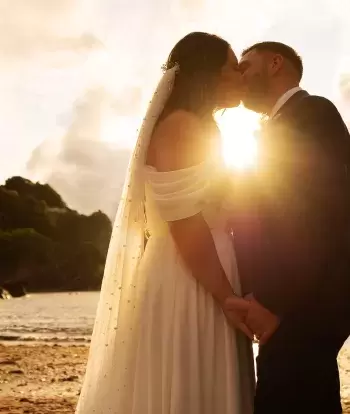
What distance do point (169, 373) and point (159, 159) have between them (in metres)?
1.04

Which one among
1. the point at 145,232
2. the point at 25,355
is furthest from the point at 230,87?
the point at 25,355

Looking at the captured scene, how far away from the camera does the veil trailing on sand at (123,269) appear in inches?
121

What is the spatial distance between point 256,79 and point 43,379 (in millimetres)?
7959

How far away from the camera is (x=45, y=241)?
87.2m

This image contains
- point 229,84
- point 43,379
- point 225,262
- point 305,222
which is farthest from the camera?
point 43,379

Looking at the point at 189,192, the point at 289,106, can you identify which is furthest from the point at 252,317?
the point at 289,106

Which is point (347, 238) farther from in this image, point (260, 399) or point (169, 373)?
point (169, 373)

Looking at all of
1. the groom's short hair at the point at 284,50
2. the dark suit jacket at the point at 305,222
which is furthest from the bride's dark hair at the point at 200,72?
the dark suit jacket at the point at 305,222

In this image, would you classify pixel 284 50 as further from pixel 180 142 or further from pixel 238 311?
pixel 238 311

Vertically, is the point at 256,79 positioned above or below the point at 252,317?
above

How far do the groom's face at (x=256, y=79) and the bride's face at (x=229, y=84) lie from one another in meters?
0.08

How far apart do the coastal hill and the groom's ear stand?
81990mm

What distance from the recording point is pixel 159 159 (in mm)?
2934

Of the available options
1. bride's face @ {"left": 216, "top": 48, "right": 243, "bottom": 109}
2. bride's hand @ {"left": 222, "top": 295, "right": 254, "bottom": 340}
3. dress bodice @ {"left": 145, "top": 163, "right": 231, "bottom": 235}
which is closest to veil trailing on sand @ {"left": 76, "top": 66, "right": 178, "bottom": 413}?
dress bodice @ {"left": 145, "top": 163, "right": 231, "bottom": 235}
